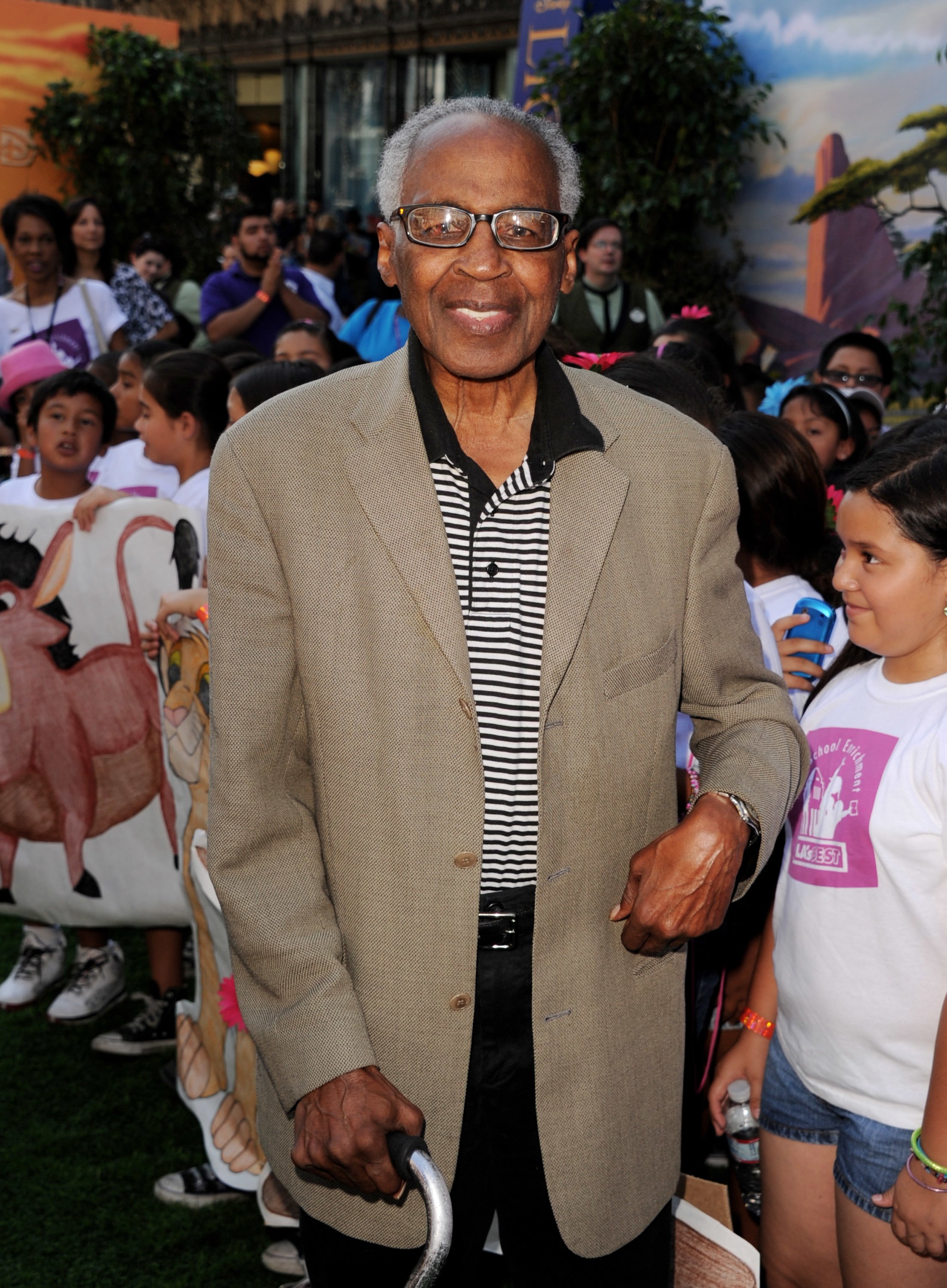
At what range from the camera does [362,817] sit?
5.06 feet

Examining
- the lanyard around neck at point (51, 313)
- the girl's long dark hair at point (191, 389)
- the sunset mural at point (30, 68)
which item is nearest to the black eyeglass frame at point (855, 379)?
the girl's long dark hair at point (191, 389)

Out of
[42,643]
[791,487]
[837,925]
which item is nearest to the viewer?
[837,925]

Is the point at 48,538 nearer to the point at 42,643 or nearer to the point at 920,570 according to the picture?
the point at 42,643

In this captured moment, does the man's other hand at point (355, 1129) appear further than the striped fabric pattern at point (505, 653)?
No

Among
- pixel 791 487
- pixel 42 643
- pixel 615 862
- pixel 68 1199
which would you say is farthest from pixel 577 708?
pixel 42 643

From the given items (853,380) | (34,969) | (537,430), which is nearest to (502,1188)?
(537,430)

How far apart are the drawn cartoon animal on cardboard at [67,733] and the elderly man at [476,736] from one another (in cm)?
217

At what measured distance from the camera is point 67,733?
3.71m

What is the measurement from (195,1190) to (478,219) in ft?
8.06

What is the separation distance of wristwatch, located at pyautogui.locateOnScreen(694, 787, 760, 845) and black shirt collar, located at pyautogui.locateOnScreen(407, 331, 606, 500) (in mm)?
456

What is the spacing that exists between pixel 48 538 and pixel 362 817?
8.15 ft

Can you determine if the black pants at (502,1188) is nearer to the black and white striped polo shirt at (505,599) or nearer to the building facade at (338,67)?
the black and white striped polo shirt at (505,599)

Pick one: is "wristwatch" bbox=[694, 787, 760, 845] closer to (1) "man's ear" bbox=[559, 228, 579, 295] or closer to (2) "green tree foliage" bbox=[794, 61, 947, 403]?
(1) "man's ear" bbox=[559, 228, 579, 295]

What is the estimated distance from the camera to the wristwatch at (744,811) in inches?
59.9
